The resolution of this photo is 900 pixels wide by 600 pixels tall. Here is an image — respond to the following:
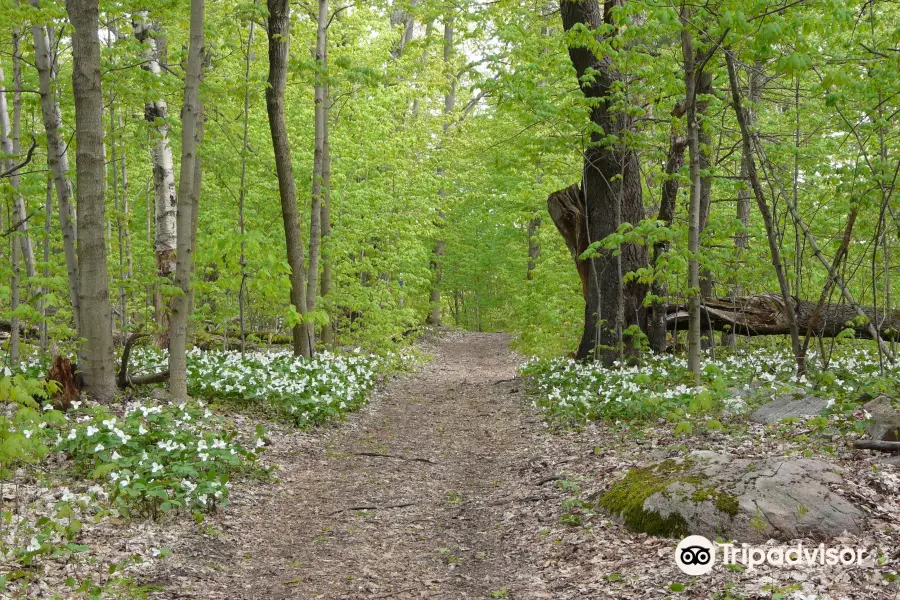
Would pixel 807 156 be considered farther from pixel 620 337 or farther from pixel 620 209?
pixel 620 337

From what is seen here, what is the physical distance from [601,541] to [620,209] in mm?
7532

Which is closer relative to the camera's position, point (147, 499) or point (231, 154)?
point (147, 499)

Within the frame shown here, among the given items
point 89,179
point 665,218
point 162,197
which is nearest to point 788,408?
point 665,218

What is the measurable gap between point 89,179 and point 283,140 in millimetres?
4175

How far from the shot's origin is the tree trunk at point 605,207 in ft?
36.2

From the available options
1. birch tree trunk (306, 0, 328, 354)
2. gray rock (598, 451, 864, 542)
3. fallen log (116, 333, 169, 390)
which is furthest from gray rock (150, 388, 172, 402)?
gray rock (598, 451, 864, 542)

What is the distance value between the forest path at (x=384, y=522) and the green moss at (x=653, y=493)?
0.68m

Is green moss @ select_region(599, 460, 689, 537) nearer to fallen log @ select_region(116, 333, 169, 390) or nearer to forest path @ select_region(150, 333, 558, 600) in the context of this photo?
forest path @ select_region(150, 333, 558, 600)

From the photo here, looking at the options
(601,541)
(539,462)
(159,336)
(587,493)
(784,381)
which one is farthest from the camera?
(159,336)

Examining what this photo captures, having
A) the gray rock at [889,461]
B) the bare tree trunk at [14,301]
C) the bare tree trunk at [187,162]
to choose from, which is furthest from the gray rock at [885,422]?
the bare tree trunk at [14,301]

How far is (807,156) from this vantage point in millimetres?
9688

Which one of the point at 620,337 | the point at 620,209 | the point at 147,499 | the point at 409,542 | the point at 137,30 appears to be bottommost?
the point at 409,542

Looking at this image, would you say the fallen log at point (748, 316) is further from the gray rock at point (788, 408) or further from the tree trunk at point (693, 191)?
the gray rock at point (788, 408)

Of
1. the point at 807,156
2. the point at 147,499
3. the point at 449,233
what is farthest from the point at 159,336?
the point at 449,233
